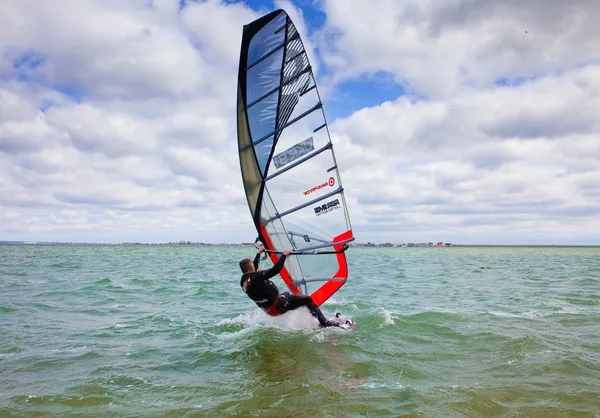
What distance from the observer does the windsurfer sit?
6160 mm

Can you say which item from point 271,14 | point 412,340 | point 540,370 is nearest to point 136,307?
point 412,340

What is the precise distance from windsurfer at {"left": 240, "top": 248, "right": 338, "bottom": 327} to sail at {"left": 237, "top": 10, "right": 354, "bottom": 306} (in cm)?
40

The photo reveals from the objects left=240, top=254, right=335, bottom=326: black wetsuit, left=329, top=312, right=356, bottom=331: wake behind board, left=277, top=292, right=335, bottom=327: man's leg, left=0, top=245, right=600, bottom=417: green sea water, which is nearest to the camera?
left=0, top=245, right=600, bottom=417: green sea water

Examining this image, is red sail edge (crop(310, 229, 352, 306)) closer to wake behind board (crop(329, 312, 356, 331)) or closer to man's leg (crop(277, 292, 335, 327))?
wake behind board (crop(329, 312, 356, 331))

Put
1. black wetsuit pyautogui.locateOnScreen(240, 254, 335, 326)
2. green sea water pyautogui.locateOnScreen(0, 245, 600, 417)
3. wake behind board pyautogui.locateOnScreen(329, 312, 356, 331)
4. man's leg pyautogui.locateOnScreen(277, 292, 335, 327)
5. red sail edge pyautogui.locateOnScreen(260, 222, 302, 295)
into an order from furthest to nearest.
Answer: red sail edge pyautogui.locateOnScreen(260, 222, 302, 295), wake behind board pyautogui.locateOnScreen(329, 312, 356, 331), man's leg pyautogui.locateOnScreen(277, 292, 335, 327), black wetsuit pyautogui.locateOnScreen(240, 254, 335, 326), green sea water pyautogui.locateOnScreen(0, 245, 600, 417)

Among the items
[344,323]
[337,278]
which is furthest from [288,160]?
[344,323]

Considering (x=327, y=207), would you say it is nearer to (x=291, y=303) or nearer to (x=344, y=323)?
(x=291, y=303)

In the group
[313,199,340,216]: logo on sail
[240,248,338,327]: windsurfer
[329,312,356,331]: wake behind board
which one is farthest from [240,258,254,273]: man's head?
[329,312,356,331]: wake behind board

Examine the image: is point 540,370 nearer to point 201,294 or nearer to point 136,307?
point 136,307

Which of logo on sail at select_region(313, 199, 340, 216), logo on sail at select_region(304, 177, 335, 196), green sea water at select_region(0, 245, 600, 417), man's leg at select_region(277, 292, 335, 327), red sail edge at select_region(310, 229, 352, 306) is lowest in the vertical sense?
green sea water at select_region(0, 245, 600, 417)

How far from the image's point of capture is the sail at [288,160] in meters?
6.65

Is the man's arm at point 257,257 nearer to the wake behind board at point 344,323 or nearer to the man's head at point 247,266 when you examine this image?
the man's head at point 247,266

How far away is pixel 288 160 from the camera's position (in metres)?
6.97

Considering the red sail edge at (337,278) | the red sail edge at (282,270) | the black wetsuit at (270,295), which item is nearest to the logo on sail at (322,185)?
the red sail edge at (337,278)
